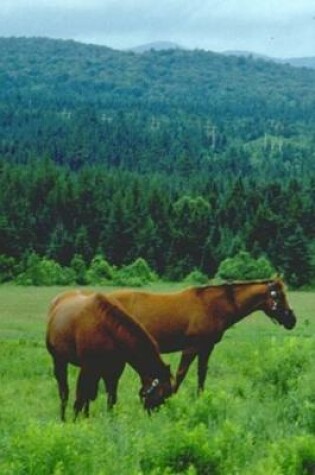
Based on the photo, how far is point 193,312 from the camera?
1845cm

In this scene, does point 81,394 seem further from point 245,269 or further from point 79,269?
point 245,269

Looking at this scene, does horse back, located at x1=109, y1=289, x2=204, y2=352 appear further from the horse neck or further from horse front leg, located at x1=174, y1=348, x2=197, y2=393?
the horse neck

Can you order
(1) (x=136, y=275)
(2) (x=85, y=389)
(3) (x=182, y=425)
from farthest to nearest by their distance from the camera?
(1) (x=136, y=275)
(2) (x=85, y=389)
(3) (x=182, y=425)

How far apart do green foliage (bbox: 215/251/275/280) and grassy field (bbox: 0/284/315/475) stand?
158ft

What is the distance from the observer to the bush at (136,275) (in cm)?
6738

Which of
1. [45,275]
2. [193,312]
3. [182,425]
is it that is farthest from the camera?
[45,275]

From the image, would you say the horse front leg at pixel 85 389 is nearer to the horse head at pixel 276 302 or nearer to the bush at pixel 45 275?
the horse head at pixel 276 302

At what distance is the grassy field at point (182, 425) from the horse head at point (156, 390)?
22cm

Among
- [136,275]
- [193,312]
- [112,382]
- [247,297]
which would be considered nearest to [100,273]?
[136,275]

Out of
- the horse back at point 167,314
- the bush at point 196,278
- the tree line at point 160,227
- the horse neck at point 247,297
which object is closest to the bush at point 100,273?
the bush at point 196,278

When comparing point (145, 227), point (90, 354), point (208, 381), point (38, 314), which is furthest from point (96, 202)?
point (90, 354)

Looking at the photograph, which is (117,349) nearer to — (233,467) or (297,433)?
(297,433)

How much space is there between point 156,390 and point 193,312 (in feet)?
12.3

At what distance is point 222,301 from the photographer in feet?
61.3
